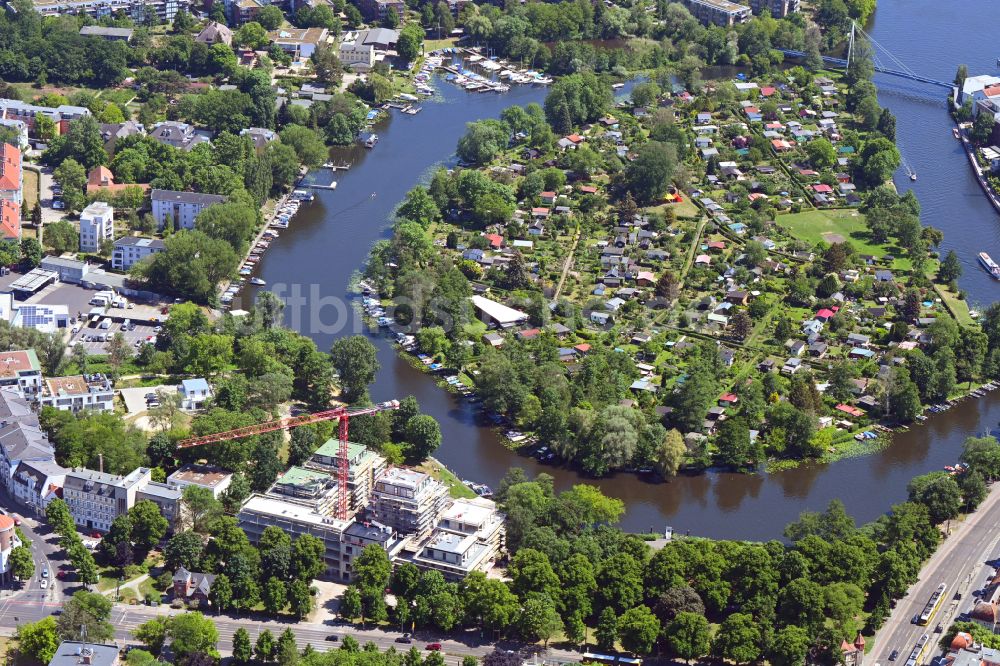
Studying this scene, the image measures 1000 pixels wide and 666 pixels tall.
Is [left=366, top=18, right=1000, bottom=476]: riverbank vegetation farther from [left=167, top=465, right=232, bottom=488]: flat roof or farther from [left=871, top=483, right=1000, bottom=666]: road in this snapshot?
[left=167, top=465, right=232, bottom=488]: flat roof

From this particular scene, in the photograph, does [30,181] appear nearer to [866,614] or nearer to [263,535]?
[263,535]

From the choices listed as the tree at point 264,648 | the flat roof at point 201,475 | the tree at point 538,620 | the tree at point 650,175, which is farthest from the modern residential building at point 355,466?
the tree at point 650,175

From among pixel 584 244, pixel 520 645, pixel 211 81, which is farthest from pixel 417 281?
pixel 211 81

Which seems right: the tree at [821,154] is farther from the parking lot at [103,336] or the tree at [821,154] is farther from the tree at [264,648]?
the tree at [264,648]

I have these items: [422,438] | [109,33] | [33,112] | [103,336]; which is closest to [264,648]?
[422,438]

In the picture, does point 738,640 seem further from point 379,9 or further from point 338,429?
point 379,9

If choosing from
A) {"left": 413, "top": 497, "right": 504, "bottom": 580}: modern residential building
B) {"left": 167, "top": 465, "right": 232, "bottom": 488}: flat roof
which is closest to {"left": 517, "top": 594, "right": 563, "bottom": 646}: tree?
{"left": 413, "top": 497, "right": 504, "bottom": 580}: modern residential building
